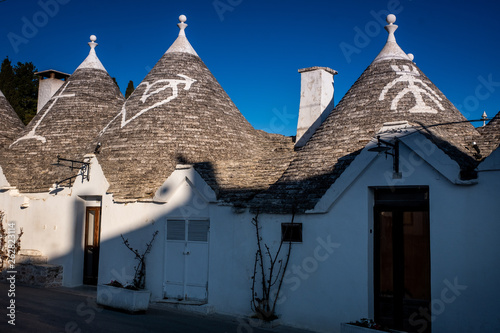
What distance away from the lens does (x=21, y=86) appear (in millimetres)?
35188

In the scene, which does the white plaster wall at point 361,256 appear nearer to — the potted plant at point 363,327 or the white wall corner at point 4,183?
the potted plant at point 363,327

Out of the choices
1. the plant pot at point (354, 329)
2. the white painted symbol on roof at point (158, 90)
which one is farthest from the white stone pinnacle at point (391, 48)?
the plant pot at point (354, 329)

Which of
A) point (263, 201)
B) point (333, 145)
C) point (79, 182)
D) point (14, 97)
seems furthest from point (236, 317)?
point (14, 97)

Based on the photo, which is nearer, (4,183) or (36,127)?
(4,183)

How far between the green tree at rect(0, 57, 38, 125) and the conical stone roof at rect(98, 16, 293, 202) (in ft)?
63.5

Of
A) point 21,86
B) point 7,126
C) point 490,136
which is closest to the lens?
point 490,136

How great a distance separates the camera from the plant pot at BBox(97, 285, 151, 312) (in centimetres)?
1085

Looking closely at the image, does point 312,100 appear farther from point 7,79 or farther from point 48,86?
point 7,79

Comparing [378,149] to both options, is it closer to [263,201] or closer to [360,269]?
[360,269]

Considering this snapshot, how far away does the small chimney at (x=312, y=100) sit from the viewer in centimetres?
1552

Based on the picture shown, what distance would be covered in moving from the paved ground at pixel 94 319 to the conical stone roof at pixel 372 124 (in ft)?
8.42

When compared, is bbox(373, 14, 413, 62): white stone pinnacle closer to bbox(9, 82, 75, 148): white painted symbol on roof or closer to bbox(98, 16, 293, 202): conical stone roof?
bbox(98, 16, 293, 202): conical stone roof

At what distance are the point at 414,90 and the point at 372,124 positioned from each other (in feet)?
5.93

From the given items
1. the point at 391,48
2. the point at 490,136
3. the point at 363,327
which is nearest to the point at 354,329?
the point at 363,327
